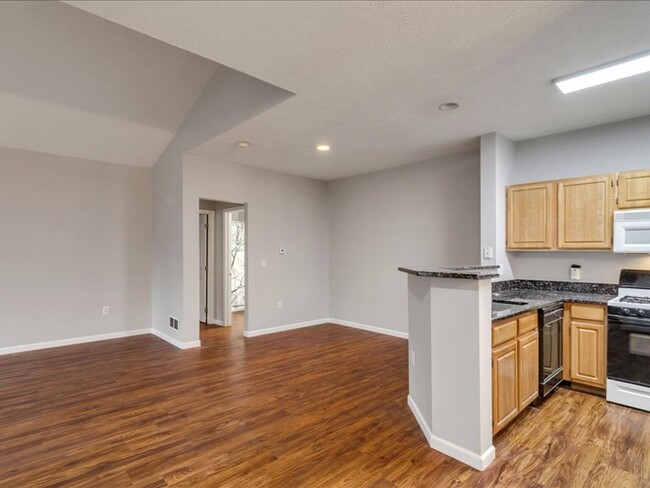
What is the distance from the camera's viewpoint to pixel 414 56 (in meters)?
2.32

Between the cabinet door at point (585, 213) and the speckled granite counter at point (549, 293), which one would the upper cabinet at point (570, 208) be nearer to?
the cabinet door at point (585, 213)

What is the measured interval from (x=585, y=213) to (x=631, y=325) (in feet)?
3.66

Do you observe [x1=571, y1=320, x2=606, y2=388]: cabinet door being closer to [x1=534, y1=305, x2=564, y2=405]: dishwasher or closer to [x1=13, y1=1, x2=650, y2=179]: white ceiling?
[x1=534, y1=305, x2=564, y2=405]: dishwasher

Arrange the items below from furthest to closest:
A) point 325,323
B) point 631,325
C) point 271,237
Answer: point 325,323 → point 271,237 → point 631,325

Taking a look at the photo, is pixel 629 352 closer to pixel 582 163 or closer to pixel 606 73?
pixel 582 163

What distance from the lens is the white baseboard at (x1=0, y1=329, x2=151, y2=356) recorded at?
4617 millimetres

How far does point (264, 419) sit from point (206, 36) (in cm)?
273

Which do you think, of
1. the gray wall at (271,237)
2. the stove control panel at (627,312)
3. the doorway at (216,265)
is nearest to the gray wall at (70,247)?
the doorway at (216,265)

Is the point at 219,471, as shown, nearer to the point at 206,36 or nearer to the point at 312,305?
the point at 206,36

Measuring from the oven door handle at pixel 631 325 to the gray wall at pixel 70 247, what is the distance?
19.6ft

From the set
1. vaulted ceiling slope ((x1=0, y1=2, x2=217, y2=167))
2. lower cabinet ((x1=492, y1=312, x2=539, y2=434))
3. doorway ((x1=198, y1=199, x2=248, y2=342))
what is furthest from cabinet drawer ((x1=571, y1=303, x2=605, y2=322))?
doorway ((x1=198, y1=199, x2=248, y2=342))

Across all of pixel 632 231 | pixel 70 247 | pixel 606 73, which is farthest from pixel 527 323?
pixel 70 247

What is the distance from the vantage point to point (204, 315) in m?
6.64

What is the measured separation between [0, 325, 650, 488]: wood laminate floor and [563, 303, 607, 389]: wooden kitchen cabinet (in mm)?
191
